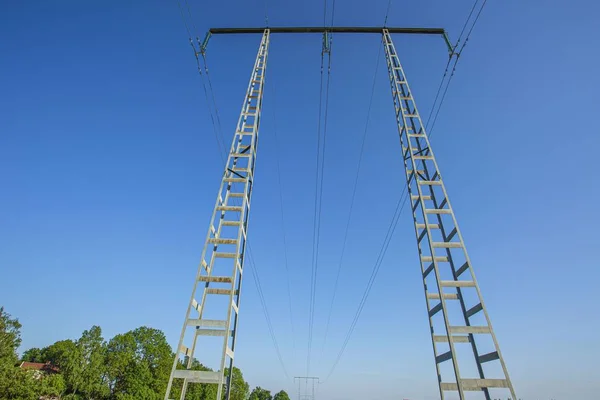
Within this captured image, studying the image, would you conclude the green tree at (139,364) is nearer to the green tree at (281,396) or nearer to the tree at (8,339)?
the tree at (8,339)

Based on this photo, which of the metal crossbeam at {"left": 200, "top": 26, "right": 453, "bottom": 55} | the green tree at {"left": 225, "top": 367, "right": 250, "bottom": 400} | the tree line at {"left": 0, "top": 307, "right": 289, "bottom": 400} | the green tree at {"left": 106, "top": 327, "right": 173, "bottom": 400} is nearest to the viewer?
the metal crossbeam at {"left": 200, "top": 26, "right": 453, "bottom": 55}

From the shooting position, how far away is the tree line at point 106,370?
4635cm

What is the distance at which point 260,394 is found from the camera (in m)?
133

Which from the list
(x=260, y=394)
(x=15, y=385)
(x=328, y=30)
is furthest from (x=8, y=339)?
(x=260, y=394)

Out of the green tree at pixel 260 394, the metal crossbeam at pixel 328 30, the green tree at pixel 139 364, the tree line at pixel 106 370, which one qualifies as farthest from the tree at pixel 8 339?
the green tree at pixel 260 394

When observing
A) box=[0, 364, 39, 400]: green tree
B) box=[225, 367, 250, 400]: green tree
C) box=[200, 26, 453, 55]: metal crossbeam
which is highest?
box=[200, 26, 453, 55]: metal crossbeam

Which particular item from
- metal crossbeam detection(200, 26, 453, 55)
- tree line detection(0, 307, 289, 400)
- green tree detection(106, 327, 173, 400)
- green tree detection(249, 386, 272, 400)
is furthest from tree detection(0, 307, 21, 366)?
green tree detection(249, 386, 272, 400)

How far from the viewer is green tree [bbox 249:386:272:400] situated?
12798 cm

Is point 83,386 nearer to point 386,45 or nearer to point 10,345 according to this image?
point 10,345

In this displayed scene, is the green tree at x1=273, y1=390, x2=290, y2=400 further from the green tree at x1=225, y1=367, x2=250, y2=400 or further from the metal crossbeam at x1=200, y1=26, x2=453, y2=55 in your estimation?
the metal crossbeam at x1=200, y1=26, x2=453, y2=55

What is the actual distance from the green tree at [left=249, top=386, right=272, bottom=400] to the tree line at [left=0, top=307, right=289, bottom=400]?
5956cm

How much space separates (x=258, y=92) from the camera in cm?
1410

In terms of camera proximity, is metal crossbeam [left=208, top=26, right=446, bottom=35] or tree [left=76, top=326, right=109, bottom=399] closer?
metal crossbeam [left=208, top=26, right=446, bottom=35]

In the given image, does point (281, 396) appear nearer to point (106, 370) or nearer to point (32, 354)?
point (106, 370)
